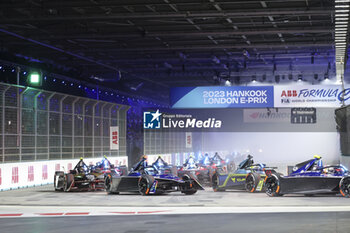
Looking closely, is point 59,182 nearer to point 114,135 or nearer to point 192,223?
point 114,135

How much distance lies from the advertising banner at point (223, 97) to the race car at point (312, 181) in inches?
401

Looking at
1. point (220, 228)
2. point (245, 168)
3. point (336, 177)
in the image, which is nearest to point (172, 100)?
point (245, 168)

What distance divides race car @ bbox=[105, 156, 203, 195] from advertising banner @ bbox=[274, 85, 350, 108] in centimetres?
983

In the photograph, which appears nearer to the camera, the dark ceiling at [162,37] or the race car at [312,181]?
the race car at [312,181]

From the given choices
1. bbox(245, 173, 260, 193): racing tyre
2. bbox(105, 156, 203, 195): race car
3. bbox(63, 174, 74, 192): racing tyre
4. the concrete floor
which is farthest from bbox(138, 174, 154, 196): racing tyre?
bbox(245, 173, 260, 193): racing tyre

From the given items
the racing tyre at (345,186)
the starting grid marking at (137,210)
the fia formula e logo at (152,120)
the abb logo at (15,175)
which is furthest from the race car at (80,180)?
the racing tyre at (345,186)

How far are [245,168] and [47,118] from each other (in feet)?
37.5

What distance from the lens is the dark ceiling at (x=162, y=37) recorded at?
2133 cm

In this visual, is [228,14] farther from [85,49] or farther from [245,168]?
[85,49]

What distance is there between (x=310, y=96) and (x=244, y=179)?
8.24 m

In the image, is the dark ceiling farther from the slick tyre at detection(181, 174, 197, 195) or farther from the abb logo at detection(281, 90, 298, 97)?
the slick tyre at detection(181, 174, 197, 195)

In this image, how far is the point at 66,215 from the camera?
47.8 feet

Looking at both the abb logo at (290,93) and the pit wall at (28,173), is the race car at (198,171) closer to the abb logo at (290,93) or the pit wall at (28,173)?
the abb logo at (290,93)

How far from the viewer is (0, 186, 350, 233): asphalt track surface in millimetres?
11570
